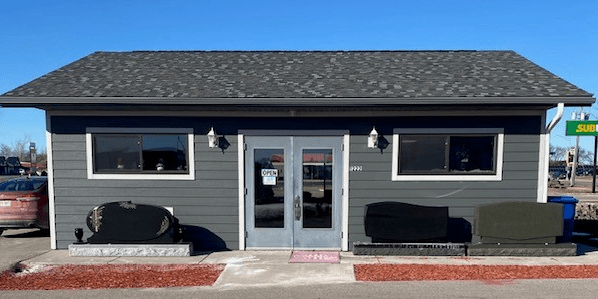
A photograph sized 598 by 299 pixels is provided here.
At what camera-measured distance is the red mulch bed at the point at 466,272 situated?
527 centimetres

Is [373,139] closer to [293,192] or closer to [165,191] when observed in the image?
[293,192]

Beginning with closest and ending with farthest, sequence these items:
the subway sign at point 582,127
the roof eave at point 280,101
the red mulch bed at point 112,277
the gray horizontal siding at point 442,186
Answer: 1. the red mulch bed at point 112,277
2. the roof eave at point 280,101
3. the gray horizontal siding at point 442,186
4. the subway sign at point 582,127

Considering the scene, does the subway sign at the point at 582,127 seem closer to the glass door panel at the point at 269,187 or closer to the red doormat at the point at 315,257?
the red doormat at the point at 315,257

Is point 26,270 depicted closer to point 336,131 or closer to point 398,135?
point 336,131

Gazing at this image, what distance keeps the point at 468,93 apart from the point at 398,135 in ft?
4.97

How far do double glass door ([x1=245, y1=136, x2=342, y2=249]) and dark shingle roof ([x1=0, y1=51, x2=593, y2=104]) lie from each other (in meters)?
1.11

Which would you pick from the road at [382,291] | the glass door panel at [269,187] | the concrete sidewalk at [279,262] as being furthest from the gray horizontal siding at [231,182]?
the road at [382,291]

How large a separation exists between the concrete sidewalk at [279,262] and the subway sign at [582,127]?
14.4 ft

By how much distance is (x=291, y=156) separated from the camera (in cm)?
688

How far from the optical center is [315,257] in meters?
6.39

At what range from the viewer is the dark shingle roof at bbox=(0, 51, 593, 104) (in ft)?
21.4

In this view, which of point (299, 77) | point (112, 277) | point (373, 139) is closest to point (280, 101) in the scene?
point (299, 77)

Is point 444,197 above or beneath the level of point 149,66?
beneath

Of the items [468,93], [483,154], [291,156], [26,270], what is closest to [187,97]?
[291,156]
